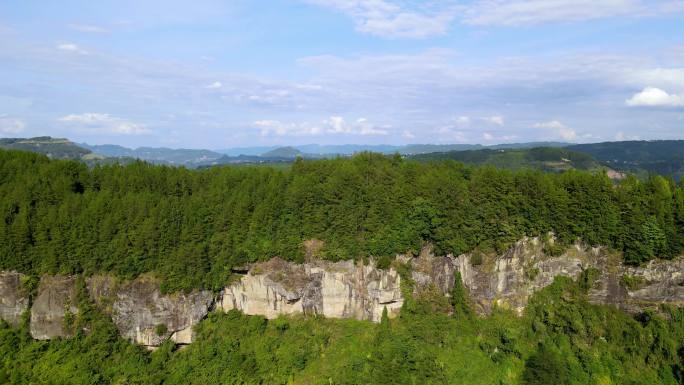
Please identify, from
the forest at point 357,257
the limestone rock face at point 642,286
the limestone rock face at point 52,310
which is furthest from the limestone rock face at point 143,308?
the limestone rock face at point 642,286

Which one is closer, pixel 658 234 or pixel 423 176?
pixel 658 234

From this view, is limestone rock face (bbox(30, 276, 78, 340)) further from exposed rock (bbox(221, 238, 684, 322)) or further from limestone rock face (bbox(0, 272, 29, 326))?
exposed rock (bbox(221, 238, 684, 322))

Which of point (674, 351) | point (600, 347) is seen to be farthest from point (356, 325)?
point (674, 351)

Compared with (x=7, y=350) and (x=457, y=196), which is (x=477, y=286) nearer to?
(x=457, y=196)

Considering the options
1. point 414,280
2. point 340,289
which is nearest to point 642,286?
point 414,280

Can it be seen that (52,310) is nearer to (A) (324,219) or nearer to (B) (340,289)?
(A) (324,219)

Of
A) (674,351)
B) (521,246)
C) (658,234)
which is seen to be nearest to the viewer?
(674,351)
